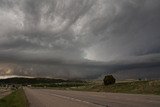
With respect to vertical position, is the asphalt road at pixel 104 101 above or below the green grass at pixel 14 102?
below

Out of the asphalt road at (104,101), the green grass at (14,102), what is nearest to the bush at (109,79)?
the green grass at (14,102)

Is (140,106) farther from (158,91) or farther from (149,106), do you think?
(158,91)

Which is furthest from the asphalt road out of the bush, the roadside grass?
the bush

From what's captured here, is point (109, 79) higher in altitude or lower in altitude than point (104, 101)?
higher

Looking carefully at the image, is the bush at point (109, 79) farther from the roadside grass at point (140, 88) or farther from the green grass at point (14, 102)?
the green grass at point (14, 102)

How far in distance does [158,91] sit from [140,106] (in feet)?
110

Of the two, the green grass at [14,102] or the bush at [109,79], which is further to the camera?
the bush at [109,79]

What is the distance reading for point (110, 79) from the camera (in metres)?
106

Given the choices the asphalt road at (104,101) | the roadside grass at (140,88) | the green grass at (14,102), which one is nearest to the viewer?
the asphalt road at (104,101)

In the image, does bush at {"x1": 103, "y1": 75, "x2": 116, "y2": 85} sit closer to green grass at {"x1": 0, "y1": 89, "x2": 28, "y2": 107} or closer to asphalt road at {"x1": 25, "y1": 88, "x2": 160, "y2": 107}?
green grass at {"x1": 0, "y1": 89, "x2": 28, "y2": 107}

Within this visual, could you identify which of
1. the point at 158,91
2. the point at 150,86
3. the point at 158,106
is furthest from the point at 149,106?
the point at 150,86

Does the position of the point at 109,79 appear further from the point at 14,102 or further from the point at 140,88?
the point at 14,102

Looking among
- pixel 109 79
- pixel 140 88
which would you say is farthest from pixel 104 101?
pixel 109 79

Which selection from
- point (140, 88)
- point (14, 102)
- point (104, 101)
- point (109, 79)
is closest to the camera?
point (104, 101)
